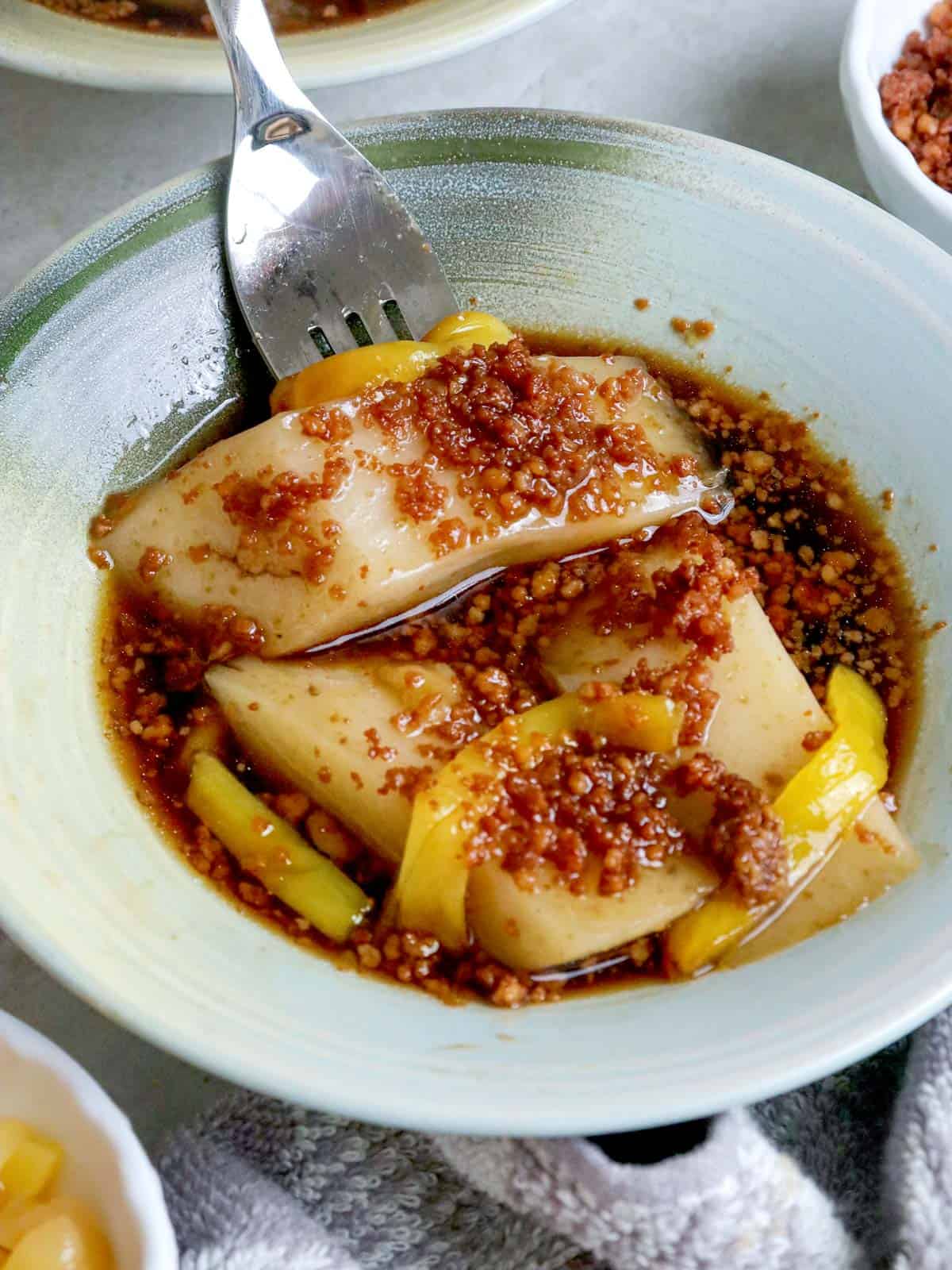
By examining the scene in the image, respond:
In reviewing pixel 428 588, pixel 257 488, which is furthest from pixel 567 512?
pixel 257 488

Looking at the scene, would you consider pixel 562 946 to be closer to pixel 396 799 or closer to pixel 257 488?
pixel 396 799

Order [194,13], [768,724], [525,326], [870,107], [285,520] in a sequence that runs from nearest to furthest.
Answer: [768,724] → [285,520] → [525,326] → [870,107] → [194,13]

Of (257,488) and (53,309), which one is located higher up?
→ (53,309)

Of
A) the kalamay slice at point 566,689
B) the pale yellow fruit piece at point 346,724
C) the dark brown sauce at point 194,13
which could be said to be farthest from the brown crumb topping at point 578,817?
the dark brown sauce at point 194,13

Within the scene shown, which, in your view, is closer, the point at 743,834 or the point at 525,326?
the point at 743,834

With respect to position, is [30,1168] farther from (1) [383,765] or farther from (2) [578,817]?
(2) [578,817]

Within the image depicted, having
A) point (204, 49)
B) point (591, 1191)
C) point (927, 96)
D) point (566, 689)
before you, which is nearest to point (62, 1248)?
point (591, 1191)

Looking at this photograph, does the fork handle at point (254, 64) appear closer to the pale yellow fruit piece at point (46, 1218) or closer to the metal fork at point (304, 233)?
the metal fork at point (304, 233)
